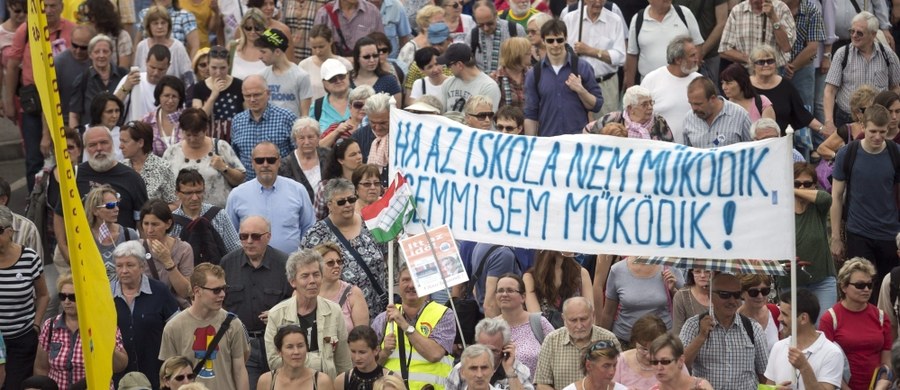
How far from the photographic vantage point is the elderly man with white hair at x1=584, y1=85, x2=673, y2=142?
15133 mm

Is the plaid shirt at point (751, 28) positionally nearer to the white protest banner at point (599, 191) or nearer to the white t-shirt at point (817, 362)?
the white t-shirt at point (817, 362)

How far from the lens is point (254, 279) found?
13312 mm

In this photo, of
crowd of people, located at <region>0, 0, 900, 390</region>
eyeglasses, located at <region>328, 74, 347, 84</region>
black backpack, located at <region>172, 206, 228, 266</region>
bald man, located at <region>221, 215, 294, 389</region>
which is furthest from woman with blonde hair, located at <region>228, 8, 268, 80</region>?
bald man, located at <region>221, 215, 294, 389</region>

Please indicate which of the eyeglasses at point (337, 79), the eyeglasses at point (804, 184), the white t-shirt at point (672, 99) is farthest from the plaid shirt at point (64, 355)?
the white t-shirt at point (672, 99)

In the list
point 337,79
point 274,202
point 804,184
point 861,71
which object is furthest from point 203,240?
point 861,71

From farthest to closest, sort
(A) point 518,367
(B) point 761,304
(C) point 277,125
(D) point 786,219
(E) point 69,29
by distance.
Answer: (E) point 69,29 < (C) point 277,125 < (B) point 761,304 < (A) point 518,367 < (D) point 786,219

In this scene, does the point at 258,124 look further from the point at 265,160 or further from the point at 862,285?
the point at 862,285

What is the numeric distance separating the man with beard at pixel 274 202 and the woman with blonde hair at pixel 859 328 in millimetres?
4132

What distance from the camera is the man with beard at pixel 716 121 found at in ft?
50.4

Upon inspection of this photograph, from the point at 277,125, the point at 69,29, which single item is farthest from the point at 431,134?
the point at 69,29

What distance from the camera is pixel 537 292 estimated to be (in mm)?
13023

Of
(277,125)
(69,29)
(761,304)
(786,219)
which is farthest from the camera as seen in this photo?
(69,29)

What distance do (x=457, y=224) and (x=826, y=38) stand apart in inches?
312

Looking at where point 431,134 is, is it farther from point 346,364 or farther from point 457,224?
point 346,364
